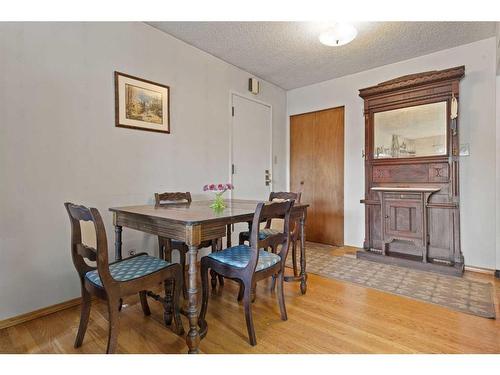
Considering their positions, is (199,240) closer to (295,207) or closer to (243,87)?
(295,207)

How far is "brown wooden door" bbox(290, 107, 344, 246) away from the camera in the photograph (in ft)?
13.2

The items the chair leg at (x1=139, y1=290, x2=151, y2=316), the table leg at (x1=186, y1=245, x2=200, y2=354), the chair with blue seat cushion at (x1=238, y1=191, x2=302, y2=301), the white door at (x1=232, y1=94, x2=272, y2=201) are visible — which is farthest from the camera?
the white door at (x1=232, y1=94, x2=272, y2=201)

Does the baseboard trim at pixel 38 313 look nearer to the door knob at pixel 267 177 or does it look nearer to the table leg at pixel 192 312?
the table leg at pixel 192 312

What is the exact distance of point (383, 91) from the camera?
3.36m

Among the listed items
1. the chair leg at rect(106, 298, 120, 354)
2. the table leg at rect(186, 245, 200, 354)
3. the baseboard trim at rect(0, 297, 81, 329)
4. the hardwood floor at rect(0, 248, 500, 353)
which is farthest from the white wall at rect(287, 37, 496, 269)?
the baseboard trim at rect(0, 297, 81, 329)

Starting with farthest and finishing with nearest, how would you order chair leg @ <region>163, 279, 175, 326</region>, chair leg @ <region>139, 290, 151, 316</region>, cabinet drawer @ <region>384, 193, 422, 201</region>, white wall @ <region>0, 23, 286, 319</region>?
cabinet drawer @ <region>384, 193, 422, 201</region>, chair leg @ <region>139, 290, 151, 316</region>, white wall @ <region>0, 23, 286, 319</region>, chair leg @ <region>163, 279, 175, 326</region>

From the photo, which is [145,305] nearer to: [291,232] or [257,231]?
[257,231]

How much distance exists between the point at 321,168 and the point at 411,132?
4.29 feet

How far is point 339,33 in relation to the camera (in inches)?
94.3

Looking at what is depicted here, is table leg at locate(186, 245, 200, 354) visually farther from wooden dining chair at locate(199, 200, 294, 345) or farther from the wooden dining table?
wooden dining chair at locate(199, 200, 294, 345)

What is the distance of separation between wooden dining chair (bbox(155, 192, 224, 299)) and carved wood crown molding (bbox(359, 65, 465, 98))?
2630mm

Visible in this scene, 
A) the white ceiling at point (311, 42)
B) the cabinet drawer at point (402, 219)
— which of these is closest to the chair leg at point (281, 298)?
the cabinet drawer at point (402, 219)

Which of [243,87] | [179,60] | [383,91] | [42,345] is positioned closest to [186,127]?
[179,60]

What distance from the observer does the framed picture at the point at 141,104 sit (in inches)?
95.0
